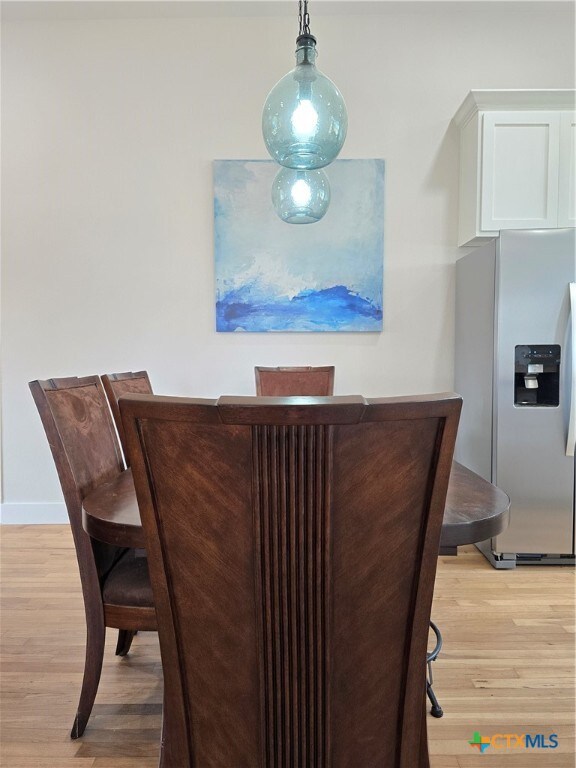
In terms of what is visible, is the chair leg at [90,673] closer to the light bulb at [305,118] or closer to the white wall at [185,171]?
the light bulb at [305,118]

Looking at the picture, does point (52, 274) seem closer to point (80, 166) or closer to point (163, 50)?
point (80, 166)

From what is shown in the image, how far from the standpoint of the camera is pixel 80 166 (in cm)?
324

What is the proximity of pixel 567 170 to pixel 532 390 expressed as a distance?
1293mm

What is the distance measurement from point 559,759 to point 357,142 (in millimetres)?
3159

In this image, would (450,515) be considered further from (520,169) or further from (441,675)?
(520,169)

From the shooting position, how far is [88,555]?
1389mm

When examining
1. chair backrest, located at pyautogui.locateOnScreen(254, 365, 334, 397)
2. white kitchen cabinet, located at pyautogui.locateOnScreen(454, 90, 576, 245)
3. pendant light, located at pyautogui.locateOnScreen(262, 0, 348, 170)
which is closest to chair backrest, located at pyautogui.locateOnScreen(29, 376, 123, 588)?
pendant light, located at pyautogui.locateOnScreen(262, 0, 348, 170)

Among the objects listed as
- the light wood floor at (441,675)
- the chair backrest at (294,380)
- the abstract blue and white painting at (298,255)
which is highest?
the abstract blue and white painting at (298,255)

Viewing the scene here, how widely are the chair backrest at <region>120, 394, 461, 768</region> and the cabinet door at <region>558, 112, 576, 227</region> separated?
9.20 ft

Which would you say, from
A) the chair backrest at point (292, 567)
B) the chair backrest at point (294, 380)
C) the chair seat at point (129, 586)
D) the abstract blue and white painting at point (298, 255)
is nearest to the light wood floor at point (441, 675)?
the chair seat at point (129, 586)

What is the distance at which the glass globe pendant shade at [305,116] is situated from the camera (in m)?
1.48

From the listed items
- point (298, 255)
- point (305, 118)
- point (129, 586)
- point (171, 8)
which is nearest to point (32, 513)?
point (129, 586)

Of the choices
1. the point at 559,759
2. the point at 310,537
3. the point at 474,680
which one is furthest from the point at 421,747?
the point at 474,680

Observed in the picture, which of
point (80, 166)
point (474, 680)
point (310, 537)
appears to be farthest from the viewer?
point (80, 166)
